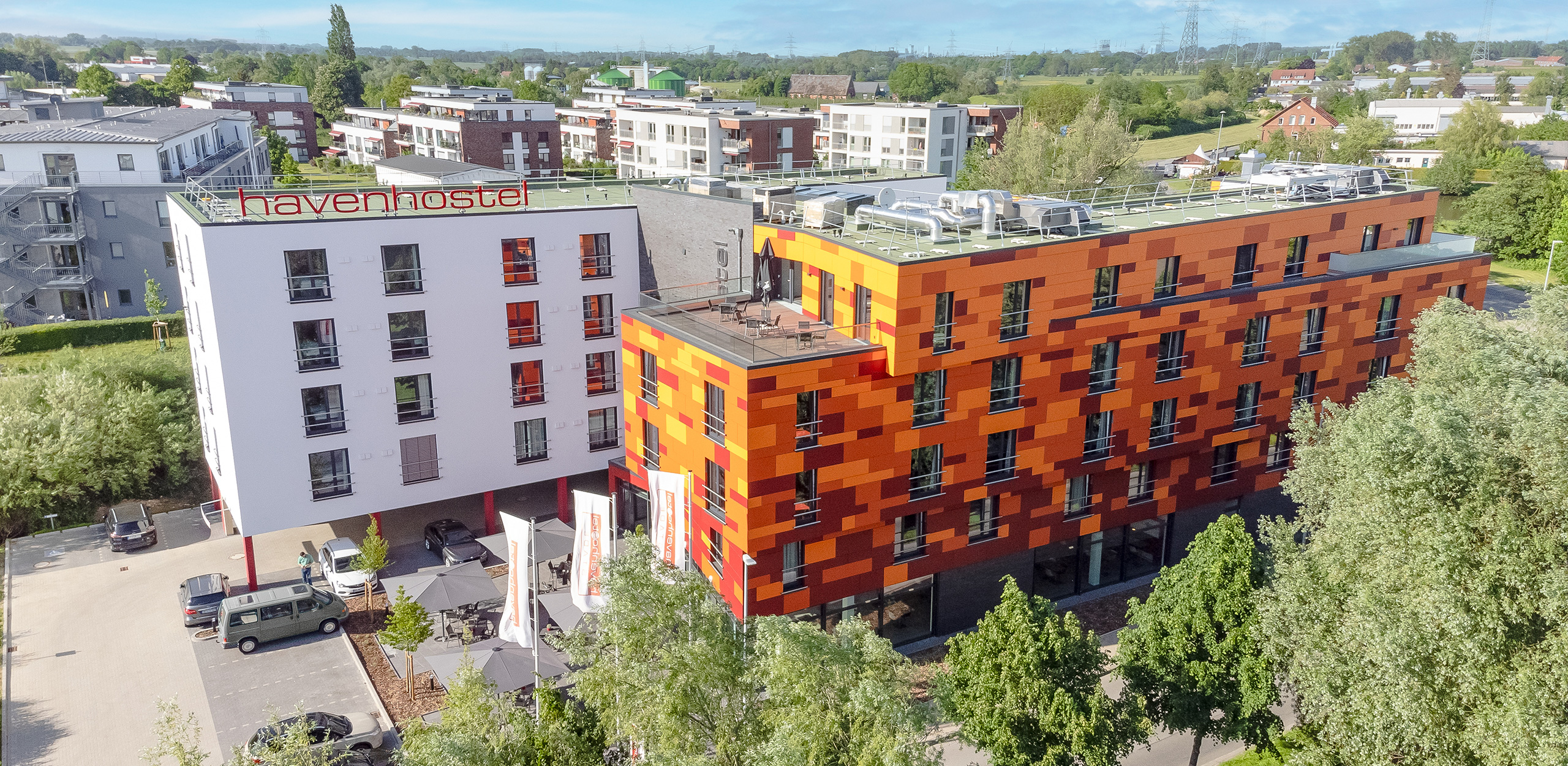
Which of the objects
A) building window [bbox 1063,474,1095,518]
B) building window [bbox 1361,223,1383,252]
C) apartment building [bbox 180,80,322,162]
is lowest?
building window [bbox 1063,474,1095,518]

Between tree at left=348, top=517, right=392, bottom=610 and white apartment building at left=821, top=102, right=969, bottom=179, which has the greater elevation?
white apartment building at left=821, top=102, right=969, bottom=179

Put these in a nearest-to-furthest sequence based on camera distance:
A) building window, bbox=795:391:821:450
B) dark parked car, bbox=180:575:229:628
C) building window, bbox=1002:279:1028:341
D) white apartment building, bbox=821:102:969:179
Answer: building window, bbox=795:391:821:450
building window, bbox=1002:279:1028:341
dark parked car, bbox=180:575:229:628
white apartment building, bbox=821:102:969:179

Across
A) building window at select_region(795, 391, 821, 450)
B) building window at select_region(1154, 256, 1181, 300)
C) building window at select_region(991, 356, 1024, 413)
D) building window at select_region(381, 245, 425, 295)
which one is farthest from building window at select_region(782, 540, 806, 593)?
building window at select_region(381, 245, 425, 295)

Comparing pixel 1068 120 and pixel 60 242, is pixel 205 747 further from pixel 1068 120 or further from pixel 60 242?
pixel 1068 120

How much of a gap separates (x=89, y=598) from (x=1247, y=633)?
37.0m

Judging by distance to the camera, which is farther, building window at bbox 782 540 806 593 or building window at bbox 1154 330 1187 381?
building window at bbox 1154 330 1187 381

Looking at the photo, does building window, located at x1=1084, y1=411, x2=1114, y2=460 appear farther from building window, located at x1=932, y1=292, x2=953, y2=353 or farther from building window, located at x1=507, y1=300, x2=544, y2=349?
building window, located at x1=507, y1=300, x2=544, y2=349

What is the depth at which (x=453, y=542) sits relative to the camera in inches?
1465

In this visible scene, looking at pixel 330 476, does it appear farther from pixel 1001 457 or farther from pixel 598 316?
pixel 1001 457

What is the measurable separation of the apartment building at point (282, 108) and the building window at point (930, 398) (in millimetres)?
121348

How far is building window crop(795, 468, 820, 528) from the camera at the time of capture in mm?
28219

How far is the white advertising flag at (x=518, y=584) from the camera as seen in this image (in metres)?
25.2

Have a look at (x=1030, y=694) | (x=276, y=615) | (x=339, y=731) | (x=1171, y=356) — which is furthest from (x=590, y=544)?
(x=1171, y=356)

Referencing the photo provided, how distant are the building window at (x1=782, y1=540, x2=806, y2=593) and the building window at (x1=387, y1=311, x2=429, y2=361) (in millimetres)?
15661
